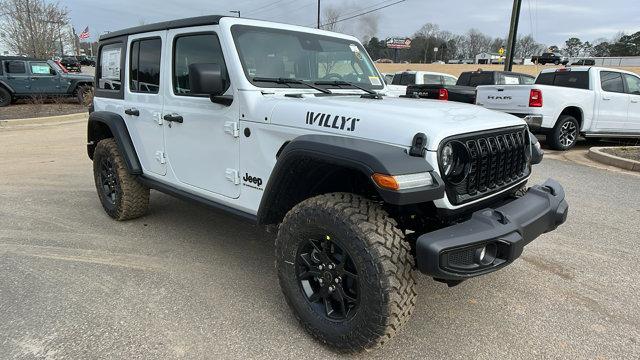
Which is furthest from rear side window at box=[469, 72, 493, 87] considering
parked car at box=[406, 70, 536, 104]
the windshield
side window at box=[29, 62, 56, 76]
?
side window at box=[29, 62, 56, 76]

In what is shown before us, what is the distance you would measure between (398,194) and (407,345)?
1.06 m

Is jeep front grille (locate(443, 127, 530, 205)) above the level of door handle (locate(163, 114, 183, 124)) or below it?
below

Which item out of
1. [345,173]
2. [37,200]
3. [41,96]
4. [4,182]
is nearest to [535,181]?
[345,173]

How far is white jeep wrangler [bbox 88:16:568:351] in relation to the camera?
226 cm

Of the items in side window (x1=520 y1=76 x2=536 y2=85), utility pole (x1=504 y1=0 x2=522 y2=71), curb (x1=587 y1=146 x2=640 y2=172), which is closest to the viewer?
curb (x1=587 y1=146 x2=640 y2=172)

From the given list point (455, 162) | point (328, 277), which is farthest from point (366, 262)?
point (455, 162)

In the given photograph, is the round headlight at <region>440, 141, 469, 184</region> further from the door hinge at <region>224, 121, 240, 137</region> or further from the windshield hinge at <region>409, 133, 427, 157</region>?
the door hinge at <region>224, 121, 240, 137</region>

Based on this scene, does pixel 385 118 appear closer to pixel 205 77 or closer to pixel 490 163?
pixel 490 163

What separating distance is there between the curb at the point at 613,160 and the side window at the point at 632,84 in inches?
88.5

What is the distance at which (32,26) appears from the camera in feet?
77.0

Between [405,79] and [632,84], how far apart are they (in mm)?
6551

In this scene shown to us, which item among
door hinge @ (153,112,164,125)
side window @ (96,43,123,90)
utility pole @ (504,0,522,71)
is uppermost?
utility pole @ (504,0,522,71)

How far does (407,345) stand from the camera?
2652mm

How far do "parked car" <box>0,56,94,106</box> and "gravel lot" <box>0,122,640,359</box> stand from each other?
13.4 meters
